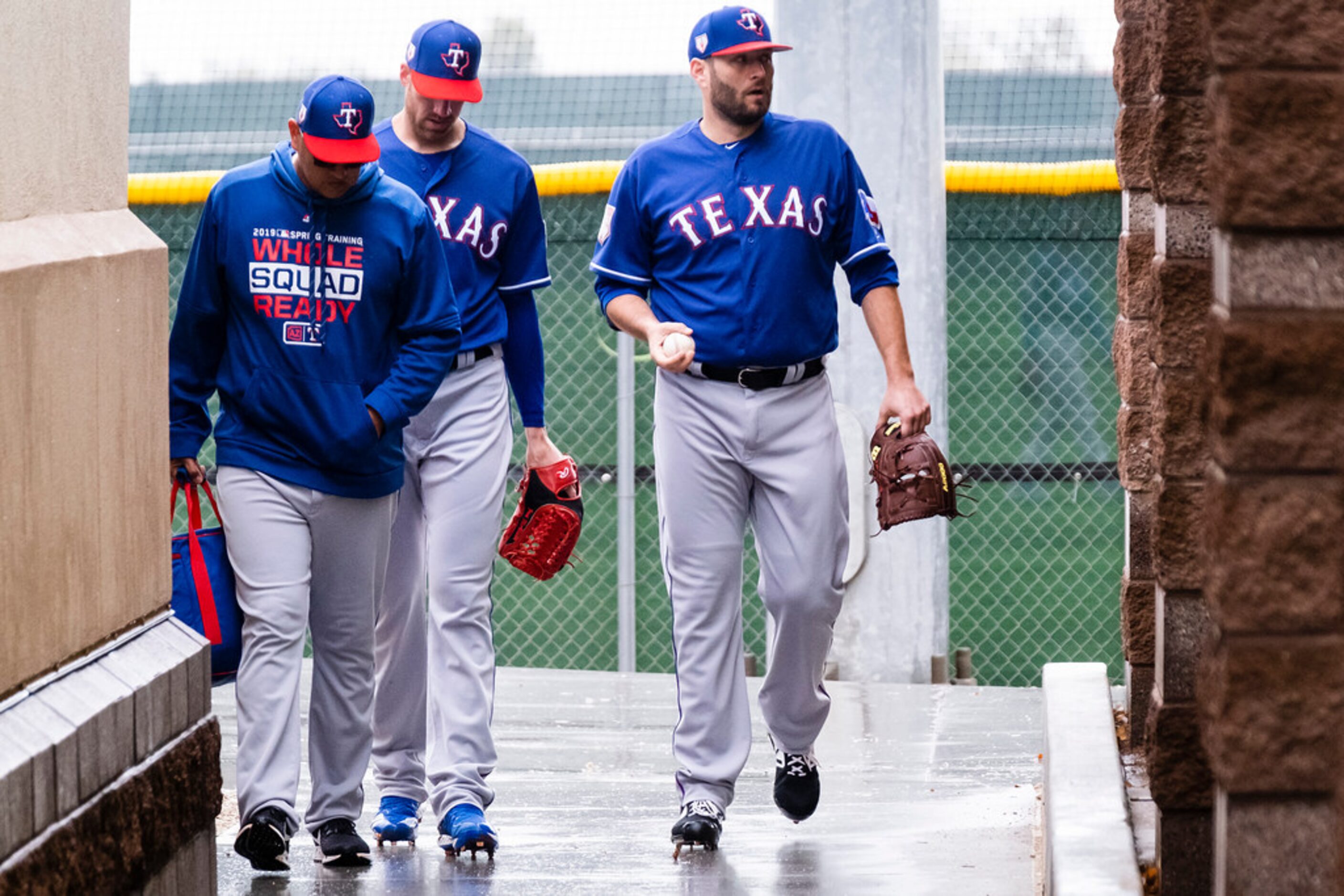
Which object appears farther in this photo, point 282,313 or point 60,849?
point 282,313

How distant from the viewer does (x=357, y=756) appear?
532 cm

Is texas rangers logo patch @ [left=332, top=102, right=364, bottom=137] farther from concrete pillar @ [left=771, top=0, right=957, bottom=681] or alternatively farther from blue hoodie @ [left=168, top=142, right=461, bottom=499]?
concrete pillar @ [left=771, top=0, right=957, bottom=681]

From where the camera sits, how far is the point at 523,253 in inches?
229

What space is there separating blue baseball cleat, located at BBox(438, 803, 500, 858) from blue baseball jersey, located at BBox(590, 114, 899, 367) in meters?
Result: 1.30

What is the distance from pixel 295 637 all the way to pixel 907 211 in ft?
14.6

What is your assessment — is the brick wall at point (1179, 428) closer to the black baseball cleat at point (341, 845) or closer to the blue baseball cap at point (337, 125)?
the blue baseball cap at point (337, 125)

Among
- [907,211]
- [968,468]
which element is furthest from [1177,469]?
[968,468]

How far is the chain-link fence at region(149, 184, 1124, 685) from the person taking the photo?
9992mm

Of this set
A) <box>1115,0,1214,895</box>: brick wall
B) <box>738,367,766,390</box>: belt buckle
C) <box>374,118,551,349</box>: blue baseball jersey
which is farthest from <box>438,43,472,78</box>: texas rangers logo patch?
<box>1115,0,1214,895</box>: brick wall

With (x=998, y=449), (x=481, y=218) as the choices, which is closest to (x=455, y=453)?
(x=481, y=218)

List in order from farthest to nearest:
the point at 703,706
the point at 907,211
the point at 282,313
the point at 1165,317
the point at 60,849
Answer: the point at 907,211, the point at 703,706, the point at 282,313, the point at 1165,317, the point at 60,849

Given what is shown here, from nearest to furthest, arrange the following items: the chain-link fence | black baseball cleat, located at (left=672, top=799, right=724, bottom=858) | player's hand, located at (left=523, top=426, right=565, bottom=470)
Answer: black baseball cleat, located at (left=672, top=799, right=724, bottom=858)
player's hand, located at (left=523, top=426, right=565, bottom=470)
the chain-link fence

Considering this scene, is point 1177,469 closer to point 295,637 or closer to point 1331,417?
point 1331,417

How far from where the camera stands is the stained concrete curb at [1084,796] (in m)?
3.76
